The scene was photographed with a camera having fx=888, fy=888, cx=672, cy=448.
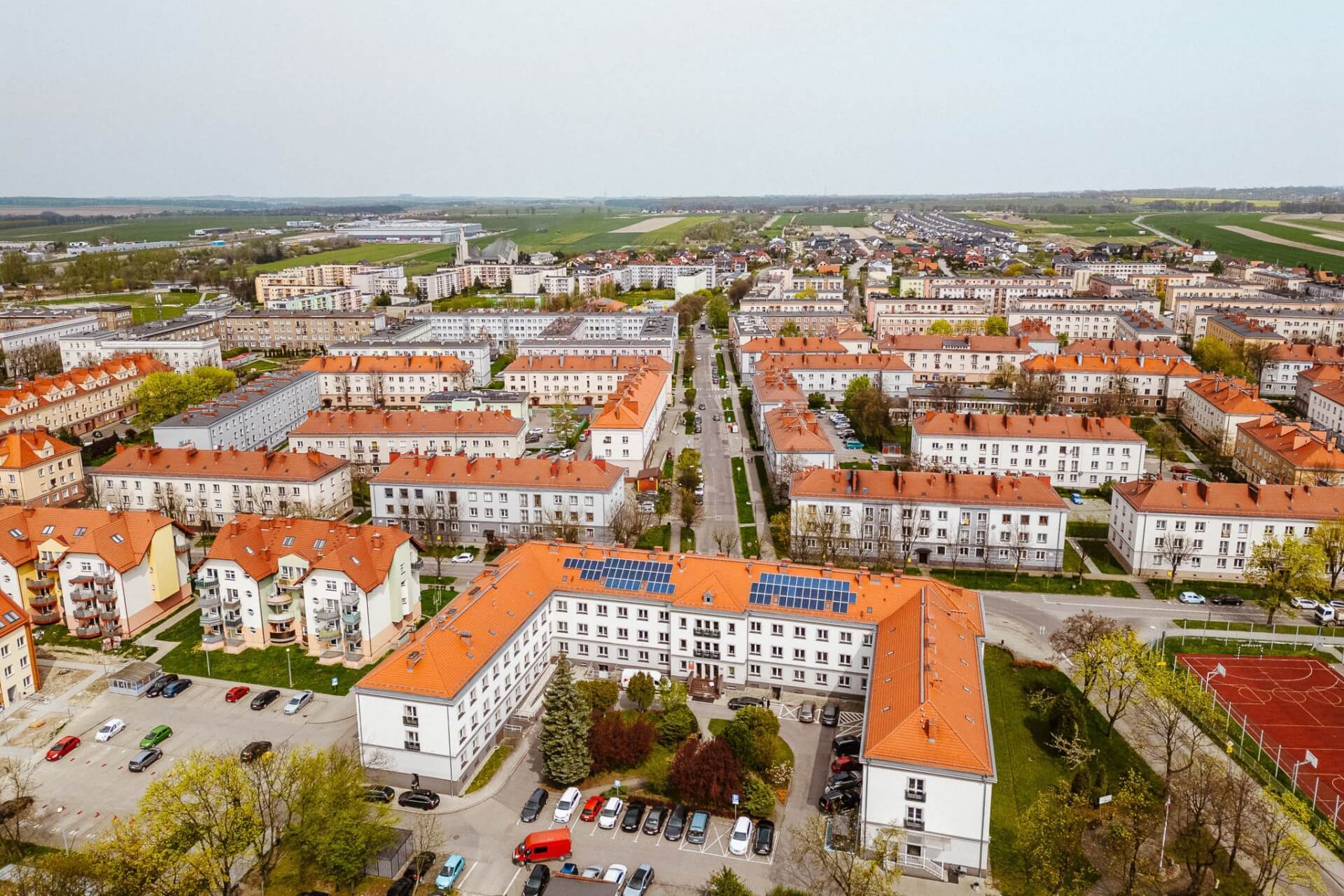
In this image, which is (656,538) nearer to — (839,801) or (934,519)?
(934,519)

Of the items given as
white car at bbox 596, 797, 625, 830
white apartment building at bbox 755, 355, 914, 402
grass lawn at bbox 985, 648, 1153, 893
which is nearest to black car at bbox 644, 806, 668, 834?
white car at bbox 596, 797, 625, 830

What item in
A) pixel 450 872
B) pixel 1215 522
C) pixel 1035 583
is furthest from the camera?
pixel 1035 583

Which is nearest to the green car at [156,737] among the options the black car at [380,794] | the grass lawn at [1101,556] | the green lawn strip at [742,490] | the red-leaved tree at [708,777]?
the black car at [380,794]

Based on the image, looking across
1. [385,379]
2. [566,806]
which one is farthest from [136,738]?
[385,379]

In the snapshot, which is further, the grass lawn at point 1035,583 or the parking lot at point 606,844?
the grass lawn at point 1035,583

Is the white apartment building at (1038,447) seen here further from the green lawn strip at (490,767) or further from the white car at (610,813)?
the white car at (610,813)

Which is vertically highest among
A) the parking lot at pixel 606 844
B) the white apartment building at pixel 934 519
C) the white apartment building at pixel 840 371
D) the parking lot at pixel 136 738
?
the white apartment building at pixel 840 371

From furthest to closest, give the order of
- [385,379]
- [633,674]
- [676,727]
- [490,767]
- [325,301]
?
1. [325,301]
2. [385,379]
3. [633,674]
4. [676,727]
5. [490,767]
